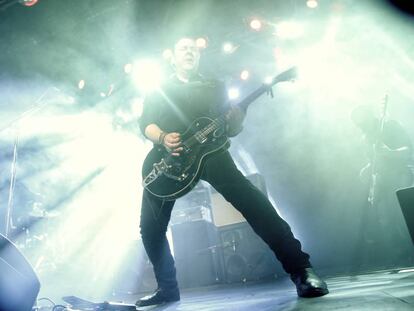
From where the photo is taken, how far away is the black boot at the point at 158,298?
2586 mm

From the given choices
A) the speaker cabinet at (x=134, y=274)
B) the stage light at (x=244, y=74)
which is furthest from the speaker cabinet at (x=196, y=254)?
the stage light at (x=244, y=74)

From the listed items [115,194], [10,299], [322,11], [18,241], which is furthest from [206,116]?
[115,194]

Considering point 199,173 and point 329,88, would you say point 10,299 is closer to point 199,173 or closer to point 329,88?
point 199,173

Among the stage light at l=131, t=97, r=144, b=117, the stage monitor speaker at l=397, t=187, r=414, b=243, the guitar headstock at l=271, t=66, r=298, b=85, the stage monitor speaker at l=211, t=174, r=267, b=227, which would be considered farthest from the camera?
the stage light at l=131, t=97, r=144, b=117

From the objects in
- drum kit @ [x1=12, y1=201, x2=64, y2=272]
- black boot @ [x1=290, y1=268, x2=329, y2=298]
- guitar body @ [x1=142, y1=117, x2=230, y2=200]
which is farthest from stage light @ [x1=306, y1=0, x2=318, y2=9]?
drum kit @ [x1=12, y1=201, x2=64, y2=272]

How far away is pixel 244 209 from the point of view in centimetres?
229

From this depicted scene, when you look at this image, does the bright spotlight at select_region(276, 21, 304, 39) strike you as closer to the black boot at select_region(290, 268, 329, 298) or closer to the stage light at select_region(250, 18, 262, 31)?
the stage light at select_region(250, 18, 262, 31)

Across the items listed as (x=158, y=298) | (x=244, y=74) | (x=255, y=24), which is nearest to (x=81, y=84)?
(x=244, y=74)

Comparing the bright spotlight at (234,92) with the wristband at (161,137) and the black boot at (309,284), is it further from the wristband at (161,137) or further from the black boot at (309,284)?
the black boot at (309,284)

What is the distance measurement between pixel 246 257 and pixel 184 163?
13.7ft

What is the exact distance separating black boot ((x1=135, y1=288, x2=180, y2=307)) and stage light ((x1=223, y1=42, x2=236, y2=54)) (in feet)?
18.5

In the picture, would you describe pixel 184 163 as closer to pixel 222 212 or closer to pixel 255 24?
pixel 255 24

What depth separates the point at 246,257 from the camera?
6.21 meters

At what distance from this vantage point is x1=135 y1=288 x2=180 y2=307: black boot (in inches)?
102
